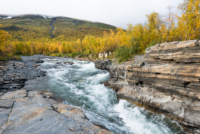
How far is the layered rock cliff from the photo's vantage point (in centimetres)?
783

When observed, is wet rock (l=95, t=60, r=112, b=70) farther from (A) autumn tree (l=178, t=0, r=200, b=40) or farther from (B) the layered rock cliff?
(A) autumn tree (l=178, t=0, r=200, b=40)

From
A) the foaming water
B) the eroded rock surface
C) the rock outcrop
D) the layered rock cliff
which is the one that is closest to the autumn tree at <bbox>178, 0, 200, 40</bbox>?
the layered rock cliff

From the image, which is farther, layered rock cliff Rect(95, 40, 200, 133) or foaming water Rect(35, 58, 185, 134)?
foaming water Rect(35, 58, 185, 134)

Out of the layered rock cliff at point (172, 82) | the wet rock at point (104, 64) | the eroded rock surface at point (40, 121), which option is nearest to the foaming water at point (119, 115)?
the layered rock cliff at point (172, 82)

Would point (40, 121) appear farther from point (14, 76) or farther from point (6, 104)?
point (14, 76)

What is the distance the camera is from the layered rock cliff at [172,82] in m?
7.83

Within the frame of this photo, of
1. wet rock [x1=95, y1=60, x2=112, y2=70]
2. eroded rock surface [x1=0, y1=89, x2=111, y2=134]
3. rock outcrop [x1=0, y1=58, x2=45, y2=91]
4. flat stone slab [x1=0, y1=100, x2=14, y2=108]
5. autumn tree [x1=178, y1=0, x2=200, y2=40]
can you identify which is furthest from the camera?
wet rock [x1=95, y1=60, x2=112, y2=70]

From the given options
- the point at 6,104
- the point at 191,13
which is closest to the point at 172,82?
the point at 6,104

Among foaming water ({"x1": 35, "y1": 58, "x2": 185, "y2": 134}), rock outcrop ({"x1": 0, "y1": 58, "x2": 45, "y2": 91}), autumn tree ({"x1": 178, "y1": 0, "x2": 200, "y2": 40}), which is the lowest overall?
foaming water ({"x1": 35, "y1": 58, "x2": 185, "y2": 134})

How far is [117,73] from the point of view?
15.4m

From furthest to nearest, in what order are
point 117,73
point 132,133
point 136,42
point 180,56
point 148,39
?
point 148,39
point 136,42
point 117,73
point 180,56
point 132,133

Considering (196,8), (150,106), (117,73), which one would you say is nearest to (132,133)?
(150,106)

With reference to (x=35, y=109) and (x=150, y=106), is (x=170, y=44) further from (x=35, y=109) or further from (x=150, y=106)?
(x=35, y=109)

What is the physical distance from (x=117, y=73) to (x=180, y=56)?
27.2 ft
